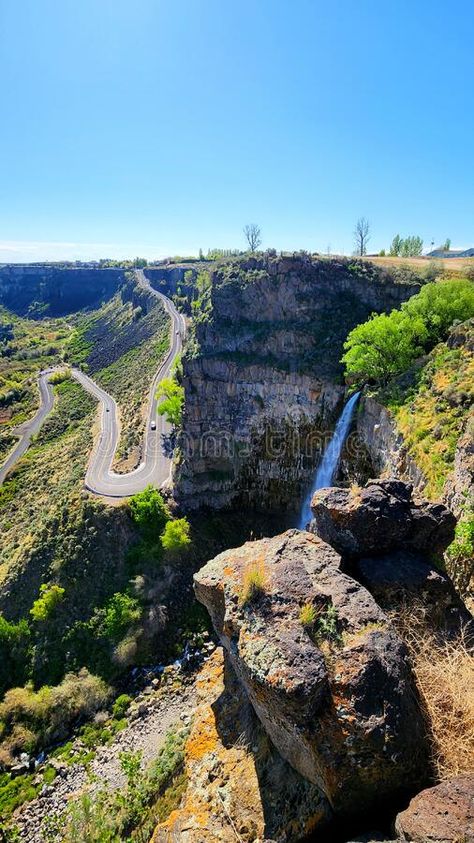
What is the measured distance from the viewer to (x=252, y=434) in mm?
48438

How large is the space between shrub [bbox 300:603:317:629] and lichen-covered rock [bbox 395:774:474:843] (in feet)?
12.4

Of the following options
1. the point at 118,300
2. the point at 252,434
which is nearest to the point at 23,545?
the point at 252,434

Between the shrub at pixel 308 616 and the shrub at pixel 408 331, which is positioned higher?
the shrub at pixel 408 331

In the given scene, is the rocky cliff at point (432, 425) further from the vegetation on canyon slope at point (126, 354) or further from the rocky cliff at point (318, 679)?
the vegetation on canyon slope at point (126, 354)

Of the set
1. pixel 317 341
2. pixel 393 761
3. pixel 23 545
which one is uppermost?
pixel 317 341

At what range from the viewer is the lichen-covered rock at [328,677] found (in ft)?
28.1

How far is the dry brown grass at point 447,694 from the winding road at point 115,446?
1621 inches

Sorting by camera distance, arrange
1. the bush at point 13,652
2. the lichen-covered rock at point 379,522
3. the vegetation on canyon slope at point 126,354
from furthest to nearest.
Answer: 1. the vegetation on canyon slope at point 126,354
2. the bush at point 13,652
3. the lichen-covered rock at point 379,522

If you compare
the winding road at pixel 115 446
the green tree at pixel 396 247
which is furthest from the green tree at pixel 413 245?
the winding road at pixel 115 446

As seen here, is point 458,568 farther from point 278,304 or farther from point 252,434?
point 278,304

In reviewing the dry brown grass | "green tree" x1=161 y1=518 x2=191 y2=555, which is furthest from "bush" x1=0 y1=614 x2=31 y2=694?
the dry brown grass

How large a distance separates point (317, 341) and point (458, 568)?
112 feet

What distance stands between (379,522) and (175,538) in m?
31.6

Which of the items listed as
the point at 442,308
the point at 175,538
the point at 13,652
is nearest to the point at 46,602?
the point at 13,652
